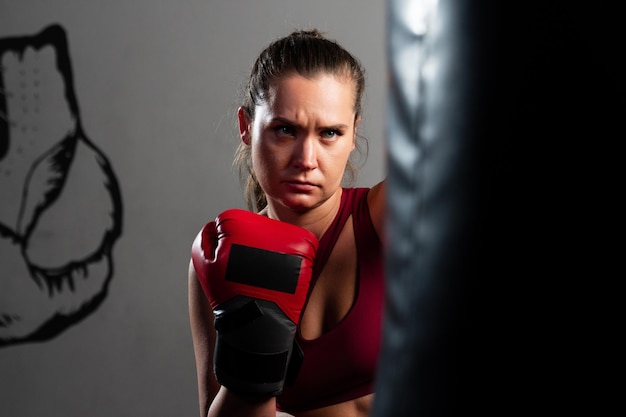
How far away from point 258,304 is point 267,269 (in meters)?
0.05

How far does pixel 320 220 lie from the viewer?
1206mm

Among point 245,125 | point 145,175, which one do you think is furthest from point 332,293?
point 145,175

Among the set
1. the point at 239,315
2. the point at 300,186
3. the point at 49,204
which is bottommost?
the point at 49,204

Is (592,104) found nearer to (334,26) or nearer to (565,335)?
(565,335)

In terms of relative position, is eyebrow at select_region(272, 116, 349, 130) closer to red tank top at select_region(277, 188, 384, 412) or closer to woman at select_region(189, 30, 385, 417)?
woman at select_region(189, 30, 385, 417)

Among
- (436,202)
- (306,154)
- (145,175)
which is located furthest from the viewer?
(145,175)

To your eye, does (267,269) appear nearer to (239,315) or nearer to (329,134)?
(239,315)

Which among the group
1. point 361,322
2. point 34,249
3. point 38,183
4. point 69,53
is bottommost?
point 34,249

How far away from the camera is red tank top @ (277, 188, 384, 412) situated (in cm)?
108

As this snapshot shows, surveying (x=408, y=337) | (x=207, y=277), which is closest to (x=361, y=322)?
(x=207, y=277)

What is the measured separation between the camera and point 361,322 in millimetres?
1082

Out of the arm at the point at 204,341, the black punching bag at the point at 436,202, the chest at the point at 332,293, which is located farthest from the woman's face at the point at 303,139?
the black punching bag at the point at 436,202

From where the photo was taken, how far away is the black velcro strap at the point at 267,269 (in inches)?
36.8

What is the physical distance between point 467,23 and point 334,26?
2.14 meters
